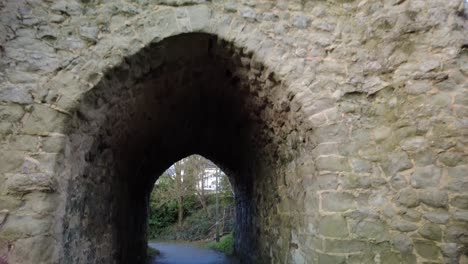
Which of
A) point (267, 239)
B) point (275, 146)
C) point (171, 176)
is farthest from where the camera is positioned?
point (171, 176)

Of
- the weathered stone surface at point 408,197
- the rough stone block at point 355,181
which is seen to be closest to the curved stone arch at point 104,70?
the rough stone block at point 355,181

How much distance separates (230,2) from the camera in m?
3.45

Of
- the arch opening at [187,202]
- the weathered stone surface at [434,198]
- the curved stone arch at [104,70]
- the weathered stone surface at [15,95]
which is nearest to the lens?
the weathered stone surface at [434,198]

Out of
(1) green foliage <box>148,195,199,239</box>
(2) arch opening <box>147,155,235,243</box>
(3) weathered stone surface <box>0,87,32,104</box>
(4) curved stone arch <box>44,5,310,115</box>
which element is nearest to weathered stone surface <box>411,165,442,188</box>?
(4) curved stone arch <box>44,5,310,115</box>

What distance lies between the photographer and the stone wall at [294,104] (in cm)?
296

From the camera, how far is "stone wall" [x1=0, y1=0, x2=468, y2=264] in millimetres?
2955

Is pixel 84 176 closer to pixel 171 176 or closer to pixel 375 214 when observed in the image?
pixel 375 214

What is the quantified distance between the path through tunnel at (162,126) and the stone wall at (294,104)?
28 mm

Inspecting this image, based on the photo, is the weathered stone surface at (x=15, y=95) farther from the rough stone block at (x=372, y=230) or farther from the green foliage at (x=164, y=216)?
the green foliage at (x=164, y=216)

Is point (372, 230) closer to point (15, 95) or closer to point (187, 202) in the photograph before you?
point (15, 95)

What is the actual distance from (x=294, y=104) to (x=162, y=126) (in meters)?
2.53

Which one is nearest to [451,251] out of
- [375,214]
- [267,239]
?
[375,214]

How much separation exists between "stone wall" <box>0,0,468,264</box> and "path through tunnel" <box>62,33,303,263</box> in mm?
28

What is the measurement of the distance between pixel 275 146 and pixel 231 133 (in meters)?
1.57
